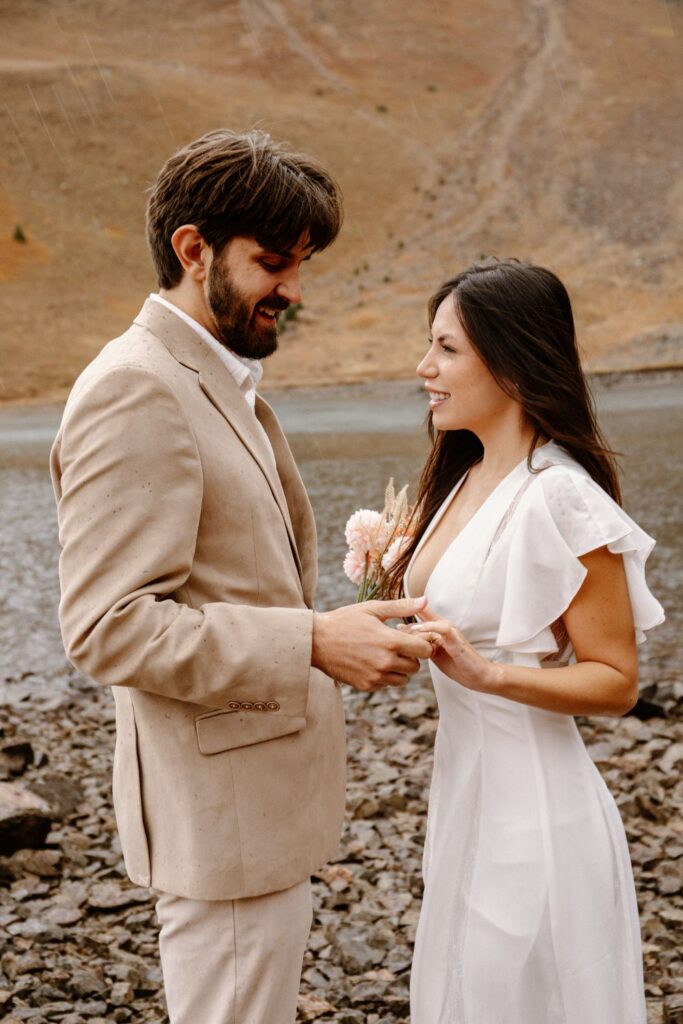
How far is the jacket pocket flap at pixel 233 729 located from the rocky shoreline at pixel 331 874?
1.97 metres

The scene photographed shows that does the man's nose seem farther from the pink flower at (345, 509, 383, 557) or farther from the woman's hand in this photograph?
the woman's hand

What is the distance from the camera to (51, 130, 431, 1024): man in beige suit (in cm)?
250

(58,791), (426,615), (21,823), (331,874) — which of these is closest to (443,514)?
(426,615)

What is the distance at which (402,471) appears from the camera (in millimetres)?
17234

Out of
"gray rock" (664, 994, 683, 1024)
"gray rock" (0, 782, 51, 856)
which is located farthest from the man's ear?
"gray rock" (0, 782, 51, 856)

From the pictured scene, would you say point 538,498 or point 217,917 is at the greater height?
point 538,498

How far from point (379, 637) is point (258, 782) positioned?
485mm

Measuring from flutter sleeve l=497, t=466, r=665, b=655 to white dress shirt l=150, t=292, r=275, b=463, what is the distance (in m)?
0.69

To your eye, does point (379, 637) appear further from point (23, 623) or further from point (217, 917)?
point (23, 623)

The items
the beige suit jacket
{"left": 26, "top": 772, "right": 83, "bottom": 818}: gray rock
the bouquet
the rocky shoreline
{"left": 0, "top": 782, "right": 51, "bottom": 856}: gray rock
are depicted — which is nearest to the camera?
the beige suit jacket

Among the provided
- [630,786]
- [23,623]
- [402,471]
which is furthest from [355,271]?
[630,786]

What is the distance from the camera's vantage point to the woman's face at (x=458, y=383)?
3006mm

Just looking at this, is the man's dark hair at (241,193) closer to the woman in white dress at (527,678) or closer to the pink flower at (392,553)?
the woman in white dress at (527,678)

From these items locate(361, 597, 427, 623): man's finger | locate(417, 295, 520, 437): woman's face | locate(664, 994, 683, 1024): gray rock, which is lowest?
locate(664, 994, 683, 1024): gray rock
